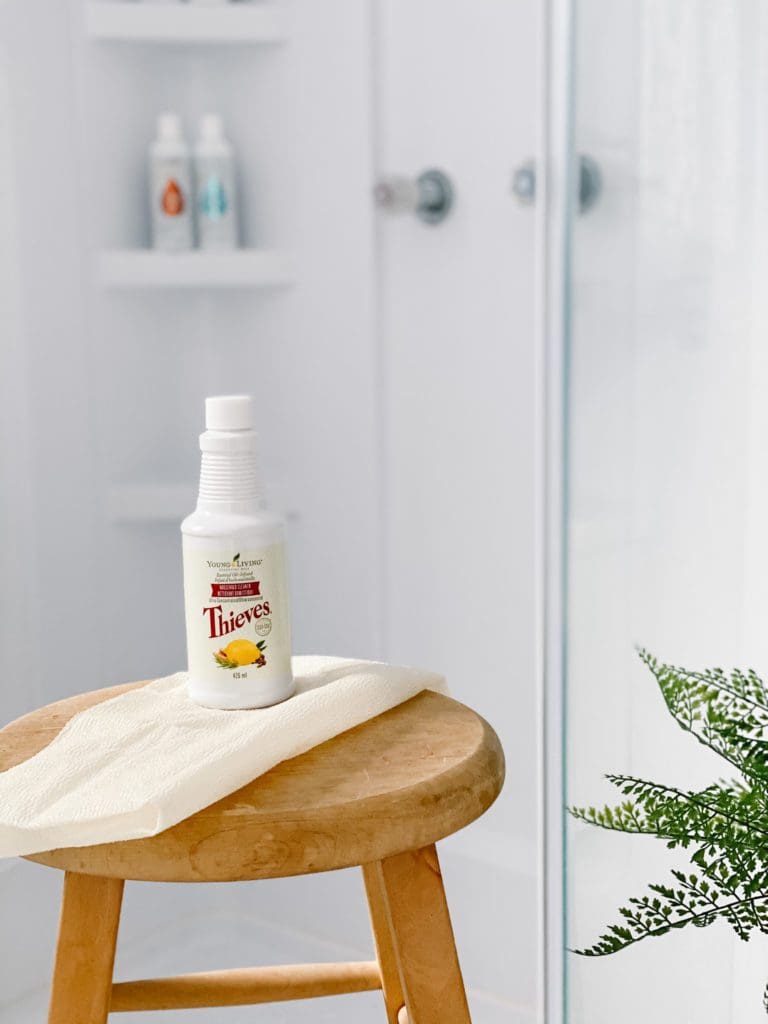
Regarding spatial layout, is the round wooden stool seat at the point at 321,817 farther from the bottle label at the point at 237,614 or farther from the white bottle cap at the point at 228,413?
the white bottle cap at the point at 228,413

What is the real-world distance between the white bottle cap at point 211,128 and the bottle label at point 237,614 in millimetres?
803

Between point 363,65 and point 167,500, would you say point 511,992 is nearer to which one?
point 167,500

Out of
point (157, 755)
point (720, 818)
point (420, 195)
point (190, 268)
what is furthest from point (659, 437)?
point (190, 268)

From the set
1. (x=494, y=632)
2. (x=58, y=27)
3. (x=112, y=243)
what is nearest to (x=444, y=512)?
(x=494, y=632)

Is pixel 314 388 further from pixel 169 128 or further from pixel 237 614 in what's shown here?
pixel 237 614

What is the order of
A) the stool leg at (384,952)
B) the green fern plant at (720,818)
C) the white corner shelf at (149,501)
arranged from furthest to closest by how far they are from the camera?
1. the white corner shelf at (149,501)
2. the stool leg at (384,952)
3. the green fern plant at (720,818)

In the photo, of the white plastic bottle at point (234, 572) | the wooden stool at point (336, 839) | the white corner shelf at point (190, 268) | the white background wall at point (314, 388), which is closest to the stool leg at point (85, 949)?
the wooden stool at point (336, 839)

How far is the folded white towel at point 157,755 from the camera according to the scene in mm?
596

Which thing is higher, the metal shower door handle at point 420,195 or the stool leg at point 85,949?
the metal shower door handle at point 420,195

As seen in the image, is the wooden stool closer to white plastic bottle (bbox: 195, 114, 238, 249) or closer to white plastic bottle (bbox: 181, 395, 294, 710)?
white plastic bottle (bbox: 181, 395, 294, 710)

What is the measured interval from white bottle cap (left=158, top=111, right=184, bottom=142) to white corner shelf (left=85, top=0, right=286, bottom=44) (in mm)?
80

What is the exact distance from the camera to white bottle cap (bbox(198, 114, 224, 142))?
54.0 inches

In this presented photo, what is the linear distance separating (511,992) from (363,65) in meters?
1.01

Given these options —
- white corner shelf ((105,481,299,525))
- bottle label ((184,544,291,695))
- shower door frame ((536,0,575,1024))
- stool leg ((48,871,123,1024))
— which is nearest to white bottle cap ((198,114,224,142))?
white corner shelf ((105,481,299,525))
